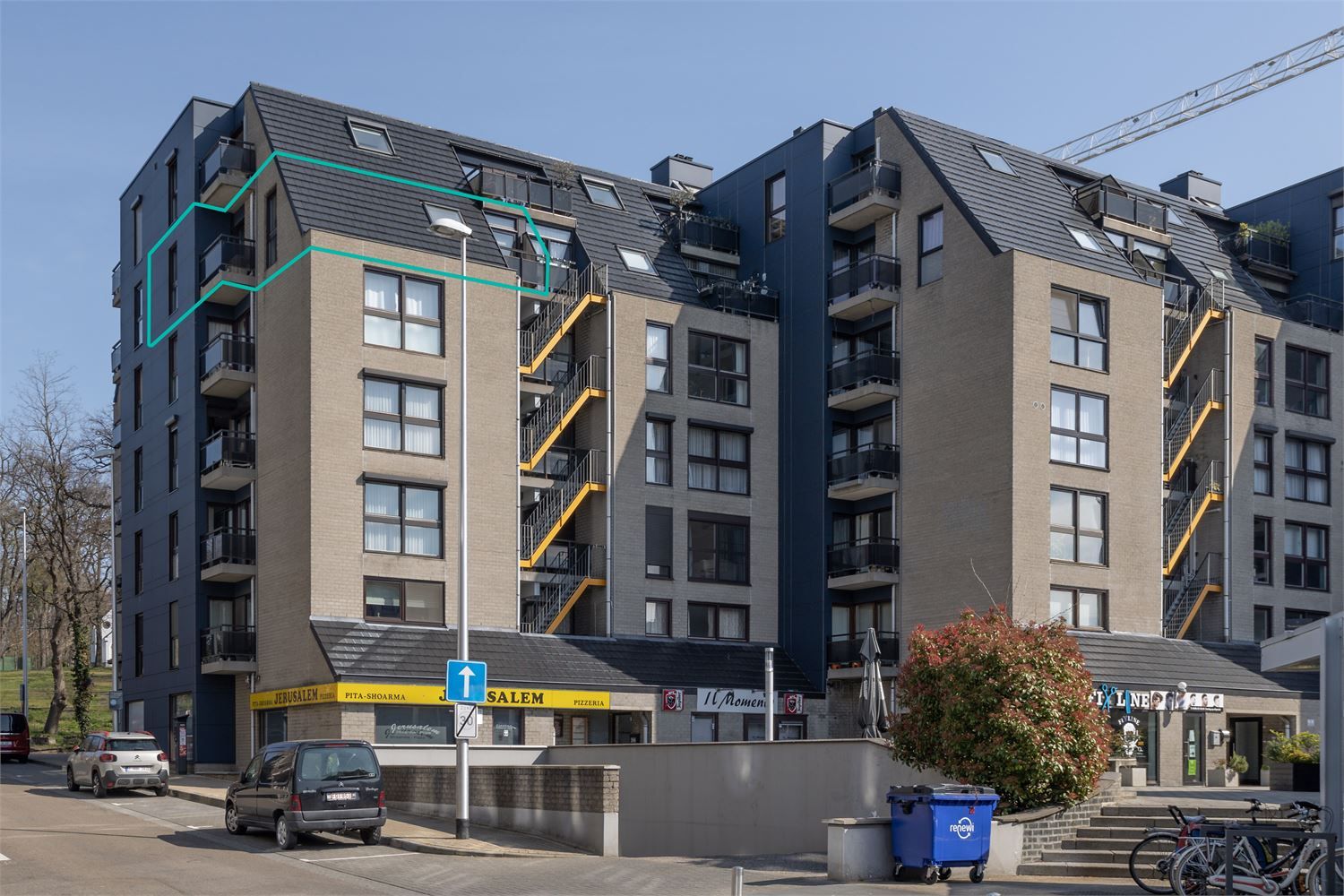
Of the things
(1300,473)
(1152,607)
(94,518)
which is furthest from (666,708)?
(94,518)

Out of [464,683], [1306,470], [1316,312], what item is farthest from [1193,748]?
[464,683]

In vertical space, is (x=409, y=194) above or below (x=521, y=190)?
below

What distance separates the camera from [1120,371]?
4062 centimetres

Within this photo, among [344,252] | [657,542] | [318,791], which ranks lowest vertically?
[318,791]

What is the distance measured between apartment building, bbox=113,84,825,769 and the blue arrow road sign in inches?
378

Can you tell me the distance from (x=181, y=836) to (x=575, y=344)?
2135cm

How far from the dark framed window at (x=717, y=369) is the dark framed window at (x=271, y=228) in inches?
469

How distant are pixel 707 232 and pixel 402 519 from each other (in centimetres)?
1549

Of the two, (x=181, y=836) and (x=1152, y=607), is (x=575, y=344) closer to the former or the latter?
(x=1152, y=607)

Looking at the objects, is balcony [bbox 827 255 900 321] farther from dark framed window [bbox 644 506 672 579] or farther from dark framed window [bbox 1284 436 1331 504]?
dark framed window [bbox 1284 436 1331 504]

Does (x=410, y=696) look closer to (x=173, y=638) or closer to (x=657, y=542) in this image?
(x=657, y=542)

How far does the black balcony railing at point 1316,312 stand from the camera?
4791 cm

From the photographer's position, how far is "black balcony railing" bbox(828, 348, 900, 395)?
1649 inches

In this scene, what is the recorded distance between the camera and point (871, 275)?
42.0 metres
